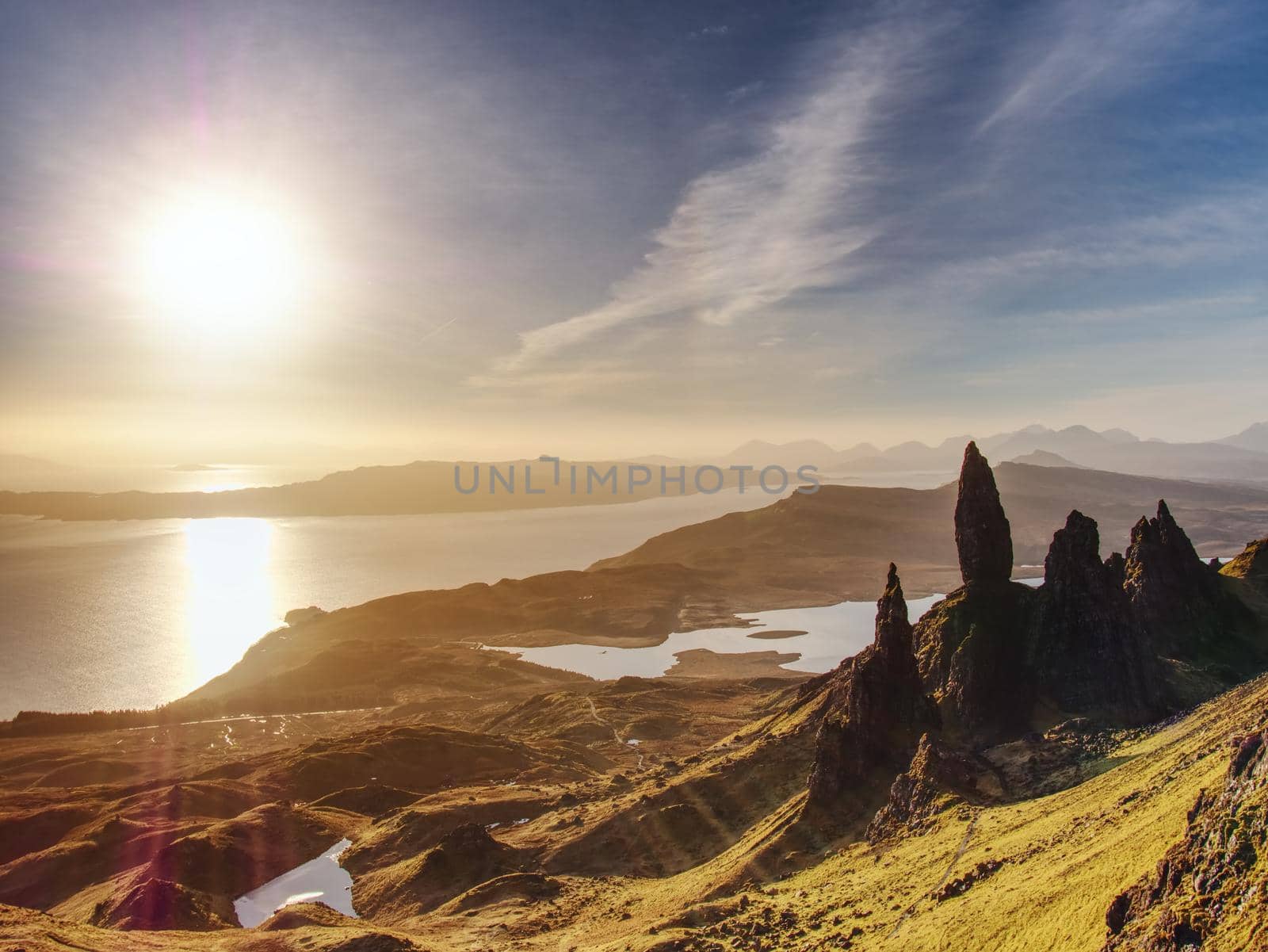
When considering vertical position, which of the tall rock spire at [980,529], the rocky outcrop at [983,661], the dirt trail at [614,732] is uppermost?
the tall rock spire at [980,529]

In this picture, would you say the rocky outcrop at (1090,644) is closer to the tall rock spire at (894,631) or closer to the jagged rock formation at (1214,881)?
the tall rock spire at (894,631)

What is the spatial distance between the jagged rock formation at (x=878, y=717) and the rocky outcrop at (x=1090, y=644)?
869cm

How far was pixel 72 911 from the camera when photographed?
1585 inches

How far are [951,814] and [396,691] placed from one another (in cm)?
9230

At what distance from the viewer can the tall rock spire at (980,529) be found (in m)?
48.6

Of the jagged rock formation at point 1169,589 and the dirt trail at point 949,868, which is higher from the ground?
the jagged rock formation at point 1169,589

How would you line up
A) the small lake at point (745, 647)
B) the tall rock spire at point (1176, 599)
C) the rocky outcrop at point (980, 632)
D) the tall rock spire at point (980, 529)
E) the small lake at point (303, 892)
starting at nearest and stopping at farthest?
1. the small lake at point (303, 892)
2. the rocky outcrop at point (980, 632)
3. the tall rock spire at point (980, 529)
4. the tall rock spire at point (1176, 599)
5. the small lake at point (745, 647)

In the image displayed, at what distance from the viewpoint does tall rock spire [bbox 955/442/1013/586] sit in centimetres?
4862

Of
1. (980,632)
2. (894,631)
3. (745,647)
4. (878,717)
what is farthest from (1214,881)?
(745,647)

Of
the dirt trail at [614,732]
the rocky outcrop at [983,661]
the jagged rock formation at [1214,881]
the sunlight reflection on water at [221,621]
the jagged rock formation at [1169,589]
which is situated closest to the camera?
the jagged rock formation at [1214,881]

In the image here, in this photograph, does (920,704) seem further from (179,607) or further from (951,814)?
(179,607)

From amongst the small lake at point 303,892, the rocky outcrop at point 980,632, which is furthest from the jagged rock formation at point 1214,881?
the small lake at point 303,892

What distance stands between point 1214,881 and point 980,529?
124ft

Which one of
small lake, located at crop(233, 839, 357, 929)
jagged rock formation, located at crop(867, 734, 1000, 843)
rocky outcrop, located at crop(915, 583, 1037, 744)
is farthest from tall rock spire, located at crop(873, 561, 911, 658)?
small lake, located at crop(233, 839, 357, 929)
